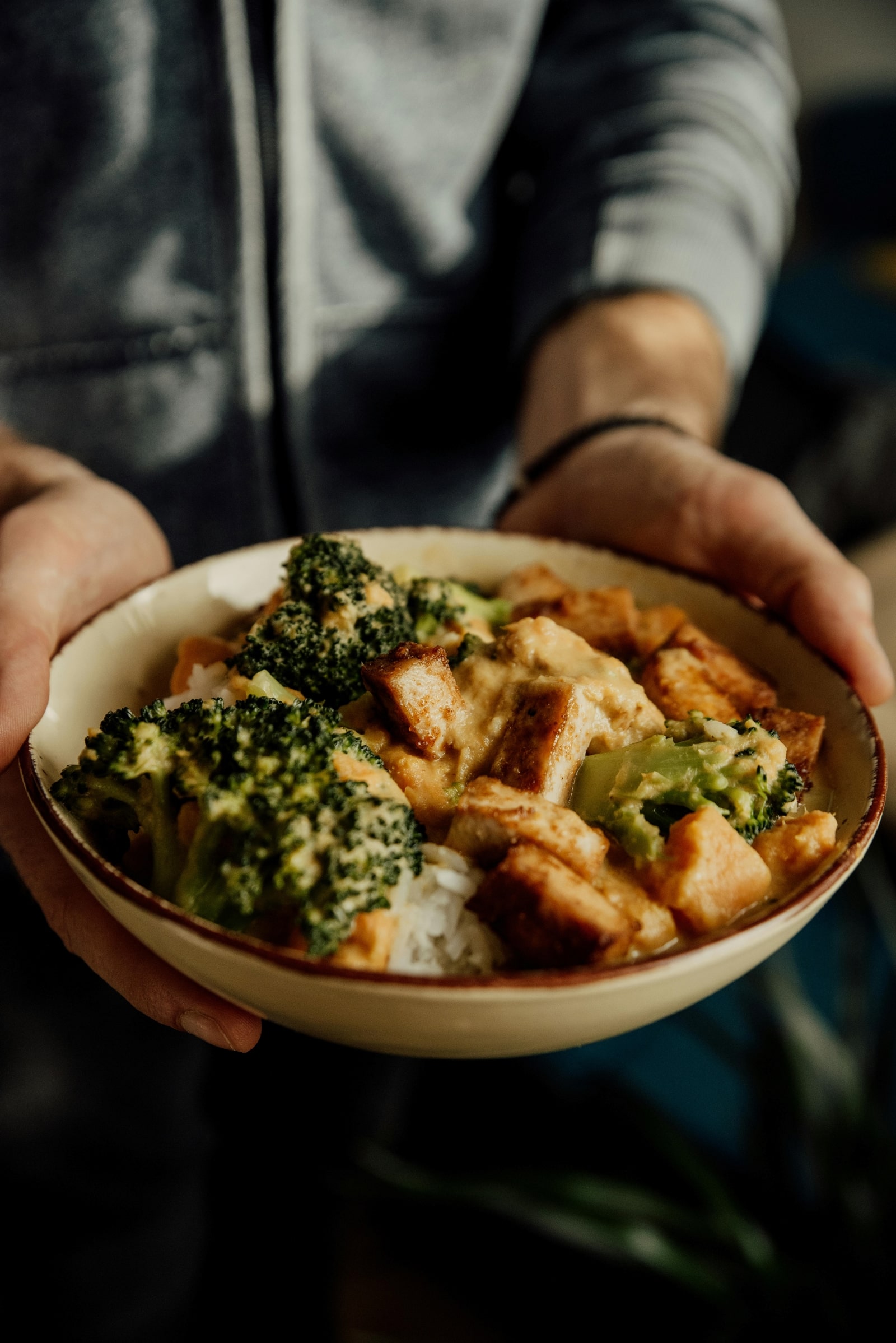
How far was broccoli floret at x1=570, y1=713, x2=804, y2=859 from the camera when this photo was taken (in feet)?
4.64

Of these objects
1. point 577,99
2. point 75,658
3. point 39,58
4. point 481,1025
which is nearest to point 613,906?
point 481,1025

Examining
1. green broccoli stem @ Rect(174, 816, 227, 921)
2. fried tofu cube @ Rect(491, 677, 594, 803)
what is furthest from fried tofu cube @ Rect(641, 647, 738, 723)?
green broccoli stem @ Rect(174, 816, 227, 921)

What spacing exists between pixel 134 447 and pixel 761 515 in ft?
5.34

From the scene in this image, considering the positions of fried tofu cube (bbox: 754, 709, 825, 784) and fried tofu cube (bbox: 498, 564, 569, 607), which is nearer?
fried tofu cube (bbox: 754, 709, 825, 784)

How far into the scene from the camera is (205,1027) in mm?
1421

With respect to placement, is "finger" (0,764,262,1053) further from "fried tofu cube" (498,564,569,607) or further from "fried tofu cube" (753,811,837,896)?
"fried tofu cube" (498,564,569,607)

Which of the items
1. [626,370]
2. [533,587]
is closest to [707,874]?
[533,587]

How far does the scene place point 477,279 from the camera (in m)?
3.05

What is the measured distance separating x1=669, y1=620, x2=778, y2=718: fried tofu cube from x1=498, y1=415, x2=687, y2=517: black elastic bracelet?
0.89 meters

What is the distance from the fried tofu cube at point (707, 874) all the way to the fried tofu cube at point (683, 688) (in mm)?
319

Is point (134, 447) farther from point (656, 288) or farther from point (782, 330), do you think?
point (782, 330)

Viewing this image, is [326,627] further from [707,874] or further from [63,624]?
[707,874]

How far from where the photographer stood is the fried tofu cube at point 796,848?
4.58ft

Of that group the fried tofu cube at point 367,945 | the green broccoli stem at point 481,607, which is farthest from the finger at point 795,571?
the fried tofu cube at point 367,945
